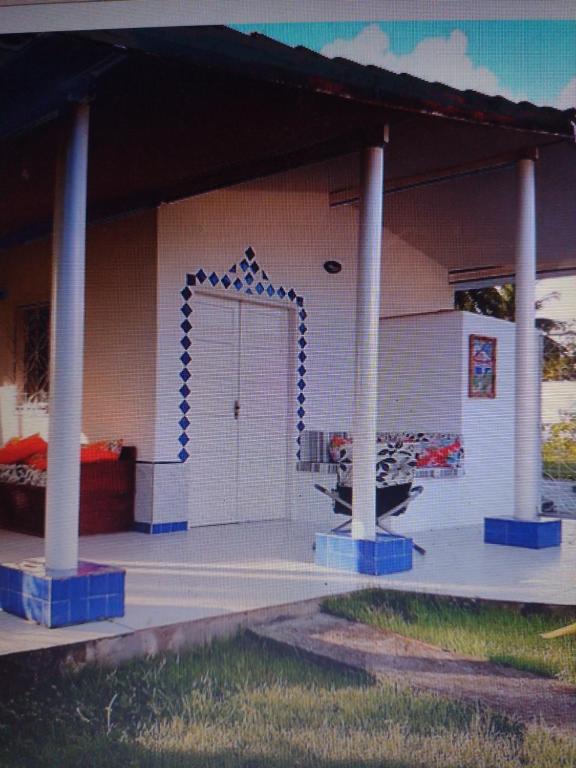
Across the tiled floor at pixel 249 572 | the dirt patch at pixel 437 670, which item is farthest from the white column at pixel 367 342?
the dirt patch at pixel 437 670

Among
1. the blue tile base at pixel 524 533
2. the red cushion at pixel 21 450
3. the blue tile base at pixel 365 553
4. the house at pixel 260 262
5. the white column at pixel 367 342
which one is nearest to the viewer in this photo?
the house at pixel 260 262

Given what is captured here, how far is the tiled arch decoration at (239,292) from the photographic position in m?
5.98

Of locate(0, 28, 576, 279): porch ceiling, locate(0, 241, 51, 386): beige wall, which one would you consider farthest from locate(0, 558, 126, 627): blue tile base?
locate(0, 241, 51, 386): beige wall

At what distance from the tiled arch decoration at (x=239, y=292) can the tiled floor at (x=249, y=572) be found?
0.85m

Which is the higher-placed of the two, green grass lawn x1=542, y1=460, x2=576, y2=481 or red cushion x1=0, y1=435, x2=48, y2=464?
green grass lawn x1=542, y1=460, x2=576, y2=481

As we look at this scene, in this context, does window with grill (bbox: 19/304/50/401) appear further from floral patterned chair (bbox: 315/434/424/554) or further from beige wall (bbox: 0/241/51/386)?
floral patterned chair (bbox: 315/434/424/554)

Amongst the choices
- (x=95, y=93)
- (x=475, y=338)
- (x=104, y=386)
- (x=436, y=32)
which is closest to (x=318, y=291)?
(x=475, y=338)

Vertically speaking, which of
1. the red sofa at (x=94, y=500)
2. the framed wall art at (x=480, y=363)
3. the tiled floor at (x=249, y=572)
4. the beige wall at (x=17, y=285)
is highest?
the beige wall at (x=17, y=285)

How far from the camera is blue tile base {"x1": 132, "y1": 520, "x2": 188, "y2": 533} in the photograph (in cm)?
573

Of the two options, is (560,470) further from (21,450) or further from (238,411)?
(21,450)

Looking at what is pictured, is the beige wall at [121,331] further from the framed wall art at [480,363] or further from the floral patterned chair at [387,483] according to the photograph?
the framed wall art at [480,363]

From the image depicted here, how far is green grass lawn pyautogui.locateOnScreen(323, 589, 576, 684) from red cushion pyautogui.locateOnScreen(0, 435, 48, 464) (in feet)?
11.1

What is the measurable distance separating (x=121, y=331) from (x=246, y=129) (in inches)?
84.8

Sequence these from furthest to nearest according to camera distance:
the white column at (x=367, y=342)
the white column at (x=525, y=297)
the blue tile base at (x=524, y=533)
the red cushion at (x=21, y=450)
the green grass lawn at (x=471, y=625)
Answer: the red cushion at (x=21, y=450)
the blue tile base at (x=524, y=533)
the white column at (x=525, y=297)
the white column at (x=367, y=342)
the green grass lawn at (x=471, y=625)
